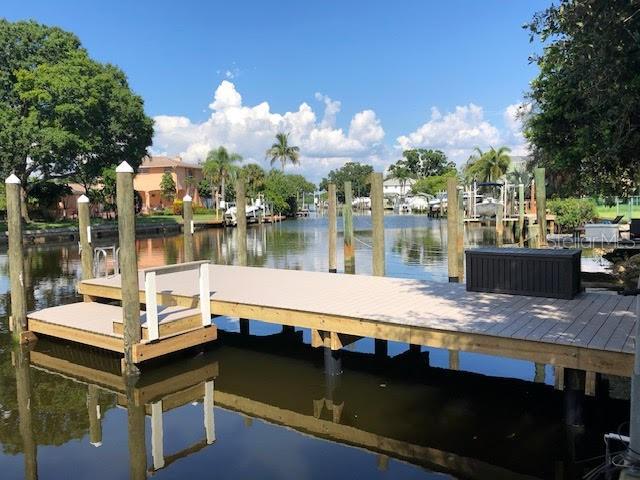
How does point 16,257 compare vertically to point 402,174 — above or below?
below

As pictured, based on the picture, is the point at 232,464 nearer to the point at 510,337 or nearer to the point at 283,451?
the point at 283,451

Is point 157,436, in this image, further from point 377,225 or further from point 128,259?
point 377,225

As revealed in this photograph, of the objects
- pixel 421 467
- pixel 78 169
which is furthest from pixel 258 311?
pixel 78 169

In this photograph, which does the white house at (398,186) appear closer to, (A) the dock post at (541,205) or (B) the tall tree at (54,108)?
(B) the tall tree at (54,108)

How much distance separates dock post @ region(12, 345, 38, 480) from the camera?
5.98 m

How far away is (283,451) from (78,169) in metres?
37.1

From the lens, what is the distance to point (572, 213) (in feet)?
93.7

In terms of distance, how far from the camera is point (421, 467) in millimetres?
5617

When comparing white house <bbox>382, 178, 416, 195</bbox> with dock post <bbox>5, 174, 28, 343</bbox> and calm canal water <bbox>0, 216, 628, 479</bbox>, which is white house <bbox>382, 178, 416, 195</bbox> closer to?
dock post <bbox>5, 174, 28, 343</bbox>

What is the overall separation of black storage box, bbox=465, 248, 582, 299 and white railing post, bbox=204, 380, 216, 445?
4.27 metres

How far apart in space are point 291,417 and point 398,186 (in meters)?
107

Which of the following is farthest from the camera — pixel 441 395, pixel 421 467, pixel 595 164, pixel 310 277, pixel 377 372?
pixel 310 277

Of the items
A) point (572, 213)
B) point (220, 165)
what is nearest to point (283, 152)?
point (220, 165)

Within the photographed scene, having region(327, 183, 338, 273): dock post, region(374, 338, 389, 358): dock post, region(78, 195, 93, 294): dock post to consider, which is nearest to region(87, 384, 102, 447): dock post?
region(78, 195, 93, 294): dock post
